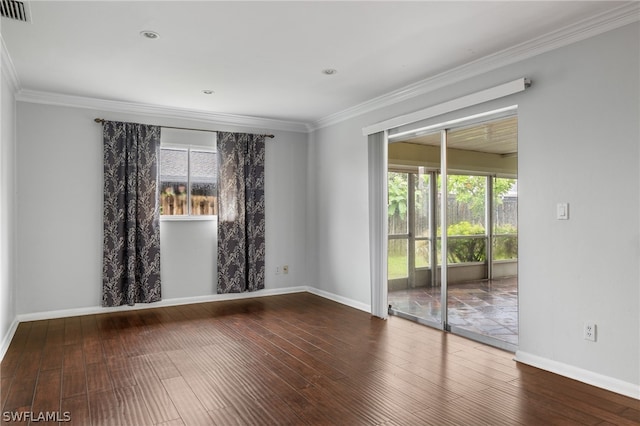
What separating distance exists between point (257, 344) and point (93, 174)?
3047mm

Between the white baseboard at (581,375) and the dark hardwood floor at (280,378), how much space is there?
0.24 feet

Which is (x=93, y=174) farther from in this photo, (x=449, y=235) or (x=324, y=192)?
Answer: (x=449, y=235)

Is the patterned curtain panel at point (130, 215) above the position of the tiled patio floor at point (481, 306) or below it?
above

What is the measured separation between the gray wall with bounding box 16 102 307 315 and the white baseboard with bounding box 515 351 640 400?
4128 mm

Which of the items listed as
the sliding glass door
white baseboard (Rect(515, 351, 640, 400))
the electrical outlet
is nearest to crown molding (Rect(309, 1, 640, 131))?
the sliding glass door

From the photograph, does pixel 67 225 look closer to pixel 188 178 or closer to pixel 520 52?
pixel 188 178

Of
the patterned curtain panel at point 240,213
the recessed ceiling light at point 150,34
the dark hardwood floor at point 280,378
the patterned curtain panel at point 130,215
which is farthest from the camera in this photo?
the patterned curtain panel at point 240,213

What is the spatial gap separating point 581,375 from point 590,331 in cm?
34

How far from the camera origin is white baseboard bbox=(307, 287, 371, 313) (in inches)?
209

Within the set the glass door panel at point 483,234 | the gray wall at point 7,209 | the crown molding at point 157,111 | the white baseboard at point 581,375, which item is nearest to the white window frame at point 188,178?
the crown molding at point 157,111

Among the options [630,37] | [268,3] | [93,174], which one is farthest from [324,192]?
[630,37]

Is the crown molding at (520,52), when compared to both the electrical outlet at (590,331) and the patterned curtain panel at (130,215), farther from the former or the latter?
the patterned curtain panel at (130,215)

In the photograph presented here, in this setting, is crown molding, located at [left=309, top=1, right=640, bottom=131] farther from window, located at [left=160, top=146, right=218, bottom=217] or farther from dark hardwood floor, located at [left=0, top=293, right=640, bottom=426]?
dark hardwood floor, located at [left=0, top=293, right=640, bottom=426]

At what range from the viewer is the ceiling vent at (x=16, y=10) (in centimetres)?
273
